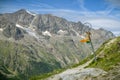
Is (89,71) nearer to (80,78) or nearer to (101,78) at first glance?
(80,78)

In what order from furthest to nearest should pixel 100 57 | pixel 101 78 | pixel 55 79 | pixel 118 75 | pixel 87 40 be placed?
pixel 100 57, pixel 87 40, pixel 55 79, pixel 101 78, pixel 118 75

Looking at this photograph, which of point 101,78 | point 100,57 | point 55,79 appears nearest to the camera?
point 101,78

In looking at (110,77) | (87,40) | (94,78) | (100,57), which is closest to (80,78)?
(94,78)

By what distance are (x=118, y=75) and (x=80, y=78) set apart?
25.2 ft

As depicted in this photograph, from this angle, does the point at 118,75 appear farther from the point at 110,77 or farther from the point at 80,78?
the point at 80,78

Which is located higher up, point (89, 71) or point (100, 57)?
point (89, 71)

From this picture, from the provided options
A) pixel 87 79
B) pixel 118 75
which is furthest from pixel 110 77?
pixel 87 79

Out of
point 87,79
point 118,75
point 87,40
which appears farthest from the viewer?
point 87,40

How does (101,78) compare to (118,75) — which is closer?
(118,75)

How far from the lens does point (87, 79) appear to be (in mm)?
33969

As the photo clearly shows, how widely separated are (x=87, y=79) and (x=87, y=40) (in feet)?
144

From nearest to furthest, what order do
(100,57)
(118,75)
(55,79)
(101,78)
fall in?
(118,75), (101,78), (55,79), (100,57)

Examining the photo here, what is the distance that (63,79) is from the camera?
3612cm

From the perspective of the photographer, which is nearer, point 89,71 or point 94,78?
point 94,78
